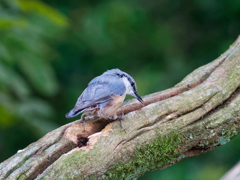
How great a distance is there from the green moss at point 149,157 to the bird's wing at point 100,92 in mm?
429

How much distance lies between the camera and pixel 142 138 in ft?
5.90

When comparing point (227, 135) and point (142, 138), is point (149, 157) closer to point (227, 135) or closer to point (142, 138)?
point (142, 138)

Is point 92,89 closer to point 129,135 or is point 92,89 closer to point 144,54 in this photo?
point 129,135

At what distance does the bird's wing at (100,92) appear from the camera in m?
1.89

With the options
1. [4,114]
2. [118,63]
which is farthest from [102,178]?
[118,63]

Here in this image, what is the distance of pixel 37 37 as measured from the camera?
111 inches

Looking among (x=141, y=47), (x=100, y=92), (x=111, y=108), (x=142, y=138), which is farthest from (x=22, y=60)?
(x=141, y=47)

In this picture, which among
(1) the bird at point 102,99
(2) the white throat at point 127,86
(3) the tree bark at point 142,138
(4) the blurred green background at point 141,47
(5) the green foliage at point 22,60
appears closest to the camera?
(3) the tree bark at point 142,138

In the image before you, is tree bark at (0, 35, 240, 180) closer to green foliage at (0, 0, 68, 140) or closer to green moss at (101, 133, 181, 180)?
green moss at (101, 133, 181, 180)

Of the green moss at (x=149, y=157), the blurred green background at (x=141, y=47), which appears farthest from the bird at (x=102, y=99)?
the blurred green background at (x=141, y=47)

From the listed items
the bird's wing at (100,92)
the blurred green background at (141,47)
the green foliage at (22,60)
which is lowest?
the bird's wing at (100,92)

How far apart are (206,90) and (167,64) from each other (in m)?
2.08

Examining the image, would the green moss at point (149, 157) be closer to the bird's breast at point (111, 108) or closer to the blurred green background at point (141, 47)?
the bird's breast at point (111, 108)

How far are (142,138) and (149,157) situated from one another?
0.43 ft
